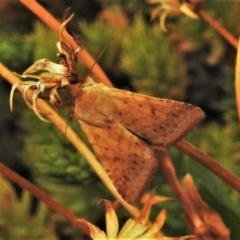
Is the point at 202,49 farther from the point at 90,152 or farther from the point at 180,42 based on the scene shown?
the point at 90,152

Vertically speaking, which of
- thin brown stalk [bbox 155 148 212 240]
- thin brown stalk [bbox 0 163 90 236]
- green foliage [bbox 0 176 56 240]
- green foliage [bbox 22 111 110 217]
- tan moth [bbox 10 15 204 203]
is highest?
tan moth [bbox 10 15 204 203]

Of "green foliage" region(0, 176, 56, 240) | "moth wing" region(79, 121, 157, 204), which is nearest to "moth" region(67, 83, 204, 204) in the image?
"moth wing" region(79, 121, 157, 204)

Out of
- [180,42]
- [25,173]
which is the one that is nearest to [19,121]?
[25,173]

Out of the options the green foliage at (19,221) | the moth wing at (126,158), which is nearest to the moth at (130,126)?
the moth wing at (126,158)

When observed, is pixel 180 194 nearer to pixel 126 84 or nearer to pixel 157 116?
pixel 157 116

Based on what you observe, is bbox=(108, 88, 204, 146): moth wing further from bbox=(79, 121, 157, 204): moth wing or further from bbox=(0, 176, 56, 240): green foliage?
bbox=(0, 176, 56, 240): green foliage

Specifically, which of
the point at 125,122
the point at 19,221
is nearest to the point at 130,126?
the point at 125,122

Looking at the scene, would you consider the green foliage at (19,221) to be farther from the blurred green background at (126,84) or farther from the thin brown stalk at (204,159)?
the thin brown stalk at (204,159)
